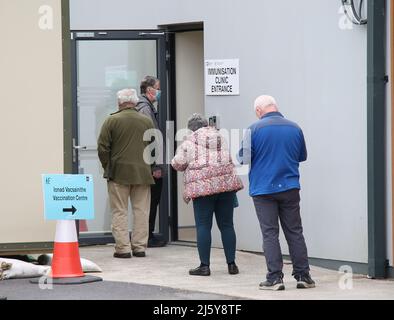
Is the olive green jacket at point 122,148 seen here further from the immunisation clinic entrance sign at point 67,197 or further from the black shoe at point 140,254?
the immunisation clinic entrance sign at point 67,197

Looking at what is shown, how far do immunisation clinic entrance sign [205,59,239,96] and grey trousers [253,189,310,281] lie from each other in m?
3.13

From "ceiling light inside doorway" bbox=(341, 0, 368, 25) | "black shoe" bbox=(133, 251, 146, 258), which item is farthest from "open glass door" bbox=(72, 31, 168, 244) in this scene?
"ceiling light inside doorway" bbox=(341, 0, 368, 25)

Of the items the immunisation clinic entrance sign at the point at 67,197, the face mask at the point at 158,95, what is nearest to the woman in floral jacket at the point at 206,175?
the immunisation clinic entrance sign at the point at 67,197

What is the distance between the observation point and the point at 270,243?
10484 millimetres

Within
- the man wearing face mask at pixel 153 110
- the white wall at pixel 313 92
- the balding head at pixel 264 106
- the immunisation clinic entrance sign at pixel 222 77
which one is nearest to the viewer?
the balding head at pixel 264 106

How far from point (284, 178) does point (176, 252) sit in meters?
3.59

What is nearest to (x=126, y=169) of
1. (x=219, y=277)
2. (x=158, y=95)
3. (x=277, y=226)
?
(x=158, y=95)

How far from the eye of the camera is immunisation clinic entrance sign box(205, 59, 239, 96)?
1337 cm

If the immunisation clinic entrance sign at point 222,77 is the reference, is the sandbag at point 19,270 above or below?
below

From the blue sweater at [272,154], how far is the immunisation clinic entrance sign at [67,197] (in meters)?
1.73

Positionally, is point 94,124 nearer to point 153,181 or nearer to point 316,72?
point 153,181

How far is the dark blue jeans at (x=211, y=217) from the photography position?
11539mm

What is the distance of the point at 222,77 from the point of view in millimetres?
13484

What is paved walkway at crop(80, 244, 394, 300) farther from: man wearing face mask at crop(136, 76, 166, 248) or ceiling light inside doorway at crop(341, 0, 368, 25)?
ceiling light inside doorway at crop(341, 0, 368, 25)
